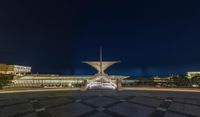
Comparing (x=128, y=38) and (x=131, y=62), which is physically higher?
(x=128, y=38)

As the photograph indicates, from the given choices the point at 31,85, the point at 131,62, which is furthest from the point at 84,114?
the point at 131,62

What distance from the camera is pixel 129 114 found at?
14.1ft

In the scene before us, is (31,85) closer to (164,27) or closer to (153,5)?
(153,5)

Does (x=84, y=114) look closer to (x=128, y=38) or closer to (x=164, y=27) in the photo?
(x=164, y=27)

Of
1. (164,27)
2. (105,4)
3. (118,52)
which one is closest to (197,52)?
(164,27)

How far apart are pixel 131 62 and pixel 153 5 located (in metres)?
22.1

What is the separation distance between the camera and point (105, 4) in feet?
51.1

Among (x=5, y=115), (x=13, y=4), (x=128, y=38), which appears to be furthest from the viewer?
(x=128, y=38)

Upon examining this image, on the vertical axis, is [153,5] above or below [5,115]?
above

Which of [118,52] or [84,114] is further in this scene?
[118,52]

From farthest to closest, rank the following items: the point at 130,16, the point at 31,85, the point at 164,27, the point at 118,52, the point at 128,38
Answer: the point at 118,52 < the point at 128,38 < the point at 164,27 < the point at 130,16 < the point at 31,85

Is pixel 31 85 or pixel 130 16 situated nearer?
pixel 31 85

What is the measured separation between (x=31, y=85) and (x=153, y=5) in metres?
11.7

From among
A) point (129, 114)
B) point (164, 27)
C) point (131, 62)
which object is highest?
point (164, 27)
